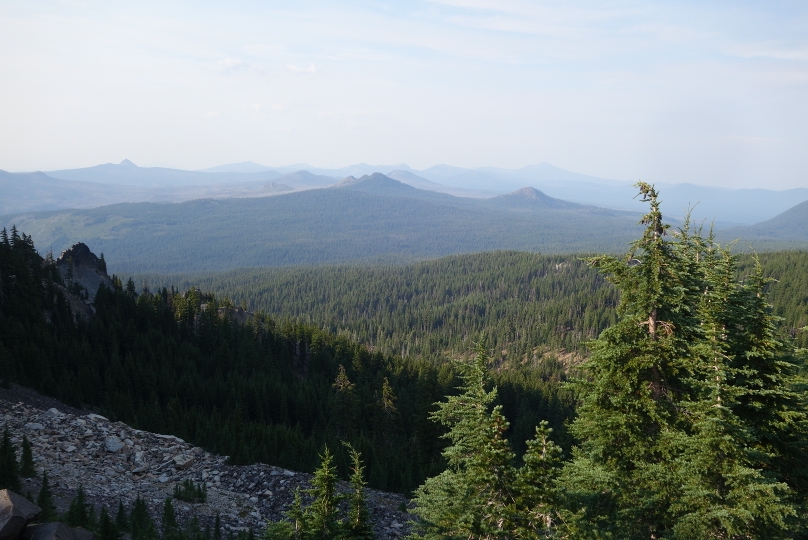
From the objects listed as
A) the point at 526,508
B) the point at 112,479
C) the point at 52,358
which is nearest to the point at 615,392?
the point at 526,508

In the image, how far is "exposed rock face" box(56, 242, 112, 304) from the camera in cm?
8638

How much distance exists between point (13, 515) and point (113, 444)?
19.2 metres

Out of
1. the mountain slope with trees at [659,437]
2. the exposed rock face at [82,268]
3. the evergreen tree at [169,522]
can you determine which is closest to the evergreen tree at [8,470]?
the evergreen tree at [169,522]

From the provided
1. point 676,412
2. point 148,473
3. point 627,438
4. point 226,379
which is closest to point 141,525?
point 148,473

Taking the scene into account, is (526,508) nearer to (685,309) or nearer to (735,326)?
(685,309)

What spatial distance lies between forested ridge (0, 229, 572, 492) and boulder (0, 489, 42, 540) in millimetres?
21437

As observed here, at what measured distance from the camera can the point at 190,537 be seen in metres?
22.6

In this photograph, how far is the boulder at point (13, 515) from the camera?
1420 cm

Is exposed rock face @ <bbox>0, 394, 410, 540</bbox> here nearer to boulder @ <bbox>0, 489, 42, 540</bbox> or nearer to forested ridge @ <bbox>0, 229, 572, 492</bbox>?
forested ridge @ <bbox>0, 229, 572, 492</bbox>

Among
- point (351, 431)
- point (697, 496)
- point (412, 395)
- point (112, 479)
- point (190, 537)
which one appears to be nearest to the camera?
point (697, 496)

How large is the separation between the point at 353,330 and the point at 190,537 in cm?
14173

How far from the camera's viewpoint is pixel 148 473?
30.4m

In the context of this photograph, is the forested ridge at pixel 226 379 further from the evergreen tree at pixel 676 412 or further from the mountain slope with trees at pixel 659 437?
the evergreen tree at pixel 676 412

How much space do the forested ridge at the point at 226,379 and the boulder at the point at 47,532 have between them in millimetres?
21368
